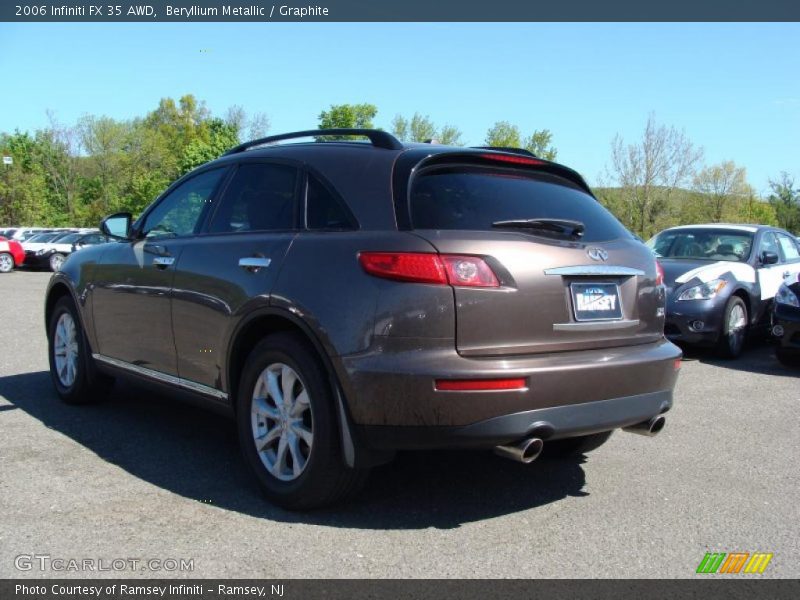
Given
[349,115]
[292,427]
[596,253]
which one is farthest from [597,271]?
[349,115]

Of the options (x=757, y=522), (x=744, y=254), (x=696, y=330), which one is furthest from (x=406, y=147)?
(x=744, y=254)

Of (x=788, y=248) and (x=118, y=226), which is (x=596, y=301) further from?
(x=788, y=248)

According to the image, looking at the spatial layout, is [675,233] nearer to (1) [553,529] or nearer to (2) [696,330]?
(2) [696,330]

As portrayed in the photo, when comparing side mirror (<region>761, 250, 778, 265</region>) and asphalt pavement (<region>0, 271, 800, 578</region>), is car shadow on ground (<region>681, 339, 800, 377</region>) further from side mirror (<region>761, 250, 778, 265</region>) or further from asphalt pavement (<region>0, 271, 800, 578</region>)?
asphalt pavement (<region>0, 271, 800, 578</region>)

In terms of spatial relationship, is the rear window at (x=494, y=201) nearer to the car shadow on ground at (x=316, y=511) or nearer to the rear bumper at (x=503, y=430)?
the rear bumper at (x=503, y=430)

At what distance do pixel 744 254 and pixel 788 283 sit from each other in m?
1.38

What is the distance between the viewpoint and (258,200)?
4438mm

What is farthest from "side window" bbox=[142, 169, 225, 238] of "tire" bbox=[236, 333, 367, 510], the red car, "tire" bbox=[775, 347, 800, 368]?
the red car

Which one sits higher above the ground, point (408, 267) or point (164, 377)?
point (408, 267)

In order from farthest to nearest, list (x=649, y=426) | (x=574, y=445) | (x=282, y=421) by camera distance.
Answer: (x=574, y=445), (x=649, y=426), (x=282, y=421)

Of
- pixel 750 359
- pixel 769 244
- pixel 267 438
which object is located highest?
pixel 769 244

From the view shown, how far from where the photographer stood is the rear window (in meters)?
3.62

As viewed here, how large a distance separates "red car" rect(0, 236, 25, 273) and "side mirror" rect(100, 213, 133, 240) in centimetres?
2429

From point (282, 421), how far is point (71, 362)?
296 cm
